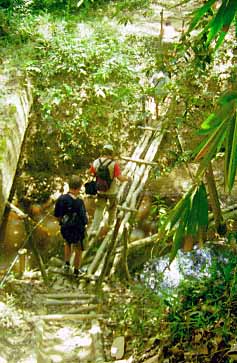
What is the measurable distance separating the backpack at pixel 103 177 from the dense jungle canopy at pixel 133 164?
→ 0.48 metres

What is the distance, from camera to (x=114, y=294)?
5.92 meters

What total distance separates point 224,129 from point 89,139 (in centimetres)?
702

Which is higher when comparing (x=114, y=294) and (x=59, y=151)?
(x=59, y=151)

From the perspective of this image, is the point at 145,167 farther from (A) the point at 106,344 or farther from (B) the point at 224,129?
(B) the point at 224,129

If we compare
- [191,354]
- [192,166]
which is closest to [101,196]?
[192,166]

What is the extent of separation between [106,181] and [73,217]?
3.36ft

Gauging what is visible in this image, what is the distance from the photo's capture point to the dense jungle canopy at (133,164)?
4090mm

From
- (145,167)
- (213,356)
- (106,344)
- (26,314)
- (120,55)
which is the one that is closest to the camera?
(213,356)

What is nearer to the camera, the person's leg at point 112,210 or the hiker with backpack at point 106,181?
the hiker with backpack at point 106,181

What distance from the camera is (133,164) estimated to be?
8.07 m

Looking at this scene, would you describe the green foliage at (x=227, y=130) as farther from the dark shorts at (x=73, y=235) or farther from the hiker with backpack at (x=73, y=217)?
the dark shorts at (x=73, y=235)

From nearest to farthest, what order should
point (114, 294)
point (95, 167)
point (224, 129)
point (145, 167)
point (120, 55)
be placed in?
point (224, 129)
point (114, 294)
point (95, 167)
point (145, 167)
point (120, 55)

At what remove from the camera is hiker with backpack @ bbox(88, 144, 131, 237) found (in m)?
6.57

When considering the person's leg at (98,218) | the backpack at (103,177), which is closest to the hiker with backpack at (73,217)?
the person's leg at (98,218)
